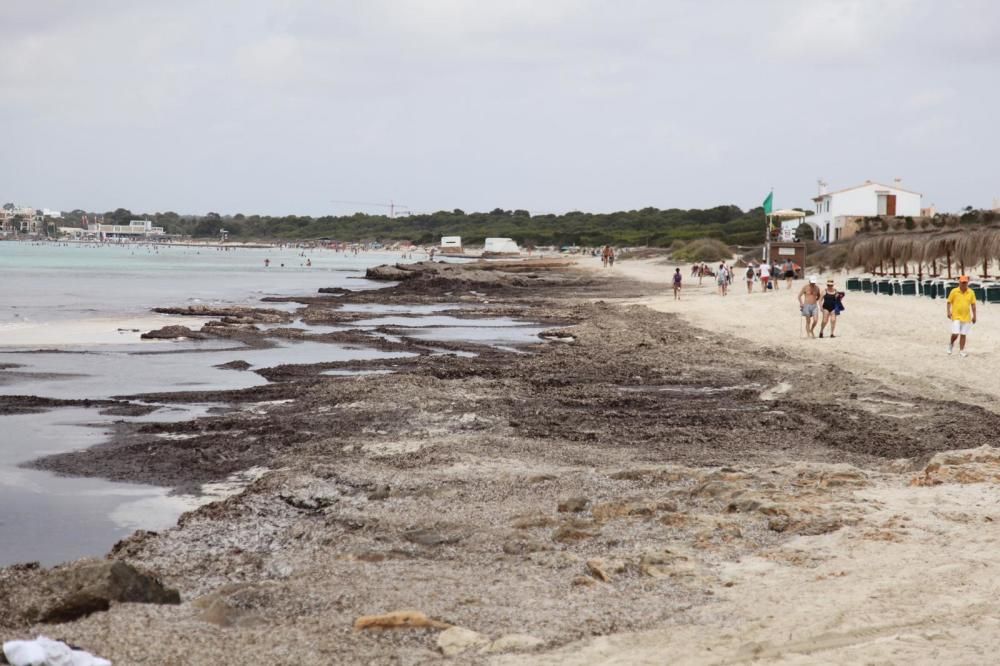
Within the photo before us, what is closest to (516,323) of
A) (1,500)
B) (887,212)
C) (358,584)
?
(1,500)

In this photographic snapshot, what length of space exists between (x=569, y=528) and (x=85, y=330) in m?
24.8

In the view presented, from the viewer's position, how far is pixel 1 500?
984 cm

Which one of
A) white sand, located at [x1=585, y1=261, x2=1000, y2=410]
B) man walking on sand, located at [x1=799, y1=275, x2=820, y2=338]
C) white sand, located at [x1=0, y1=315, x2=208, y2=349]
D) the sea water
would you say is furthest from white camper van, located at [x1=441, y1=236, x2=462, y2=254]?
man walking on sand, located at [x1=799, y1=275, x2=820, y2=338]

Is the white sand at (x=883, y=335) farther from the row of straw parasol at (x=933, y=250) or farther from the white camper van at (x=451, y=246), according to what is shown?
the white camper van at (x=451, y=246)

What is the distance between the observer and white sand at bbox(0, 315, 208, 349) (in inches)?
1015

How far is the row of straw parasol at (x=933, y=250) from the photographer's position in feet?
118

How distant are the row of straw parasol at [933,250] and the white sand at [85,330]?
24.7 meters

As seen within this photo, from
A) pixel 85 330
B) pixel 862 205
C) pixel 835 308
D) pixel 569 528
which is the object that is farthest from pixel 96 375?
pixel 862 205

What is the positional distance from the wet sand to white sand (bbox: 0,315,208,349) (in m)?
11.4

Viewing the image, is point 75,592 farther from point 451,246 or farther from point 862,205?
point 451,246

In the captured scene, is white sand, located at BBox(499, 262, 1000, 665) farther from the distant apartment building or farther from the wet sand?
the distant apartment building

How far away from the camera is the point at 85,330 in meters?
29.4

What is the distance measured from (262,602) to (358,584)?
0.58 m

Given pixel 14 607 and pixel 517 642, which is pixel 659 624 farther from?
pixel 14 607
